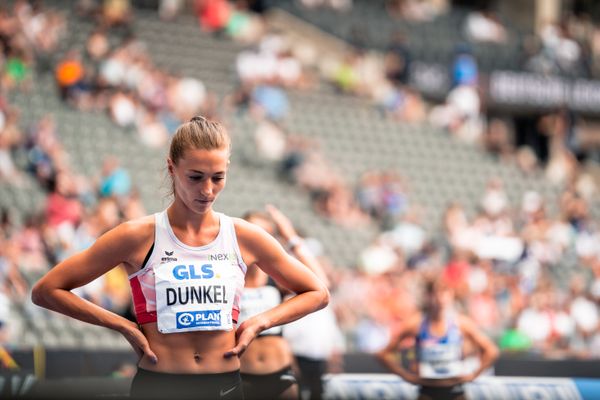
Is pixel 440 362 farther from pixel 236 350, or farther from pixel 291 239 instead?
pixel 236 350

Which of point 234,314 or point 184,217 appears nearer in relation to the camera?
point 184,217

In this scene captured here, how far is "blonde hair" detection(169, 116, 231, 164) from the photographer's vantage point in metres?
4.50

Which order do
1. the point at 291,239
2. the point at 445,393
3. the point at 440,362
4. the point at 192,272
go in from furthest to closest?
the point at 440,362 < the point at 445,393 < the point at 291,239 < the point at 192,272

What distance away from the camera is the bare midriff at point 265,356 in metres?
7.51

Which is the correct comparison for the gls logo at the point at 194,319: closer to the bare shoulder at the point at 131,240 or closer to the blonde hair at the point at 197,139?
the bare shoulder at the point at 131,240

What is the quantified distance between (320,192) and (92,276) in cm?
1481

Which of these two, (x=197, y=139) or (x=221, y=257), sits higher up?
(x=197, y=139)

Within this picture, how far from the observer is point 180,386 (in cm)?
454

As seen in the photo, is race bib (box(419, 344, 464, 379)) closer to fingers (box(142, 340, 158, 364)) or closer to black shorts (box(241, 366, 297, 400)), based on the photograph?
black shorts (box(241, 366, 297, 400))

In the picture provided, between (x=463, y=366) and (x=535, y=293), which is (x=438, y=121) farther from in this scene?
(x=463, y=366)

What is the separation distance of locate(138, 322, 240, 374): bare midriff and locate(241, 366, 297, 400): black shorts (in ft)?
9.16

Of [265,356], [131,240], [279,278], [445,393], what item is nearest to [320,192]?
[445,393]

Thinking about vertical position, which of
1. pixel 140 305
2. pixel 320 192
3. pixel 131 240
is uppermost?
pixel 320 192

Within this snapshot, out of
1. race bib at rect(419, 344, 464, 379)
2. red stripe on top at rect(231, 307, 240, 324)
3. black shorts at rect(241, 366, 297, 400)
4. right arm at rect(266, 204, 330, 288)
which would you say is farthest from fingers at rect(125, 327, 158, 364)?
race bib at rect(419, 344, 464, 379)
